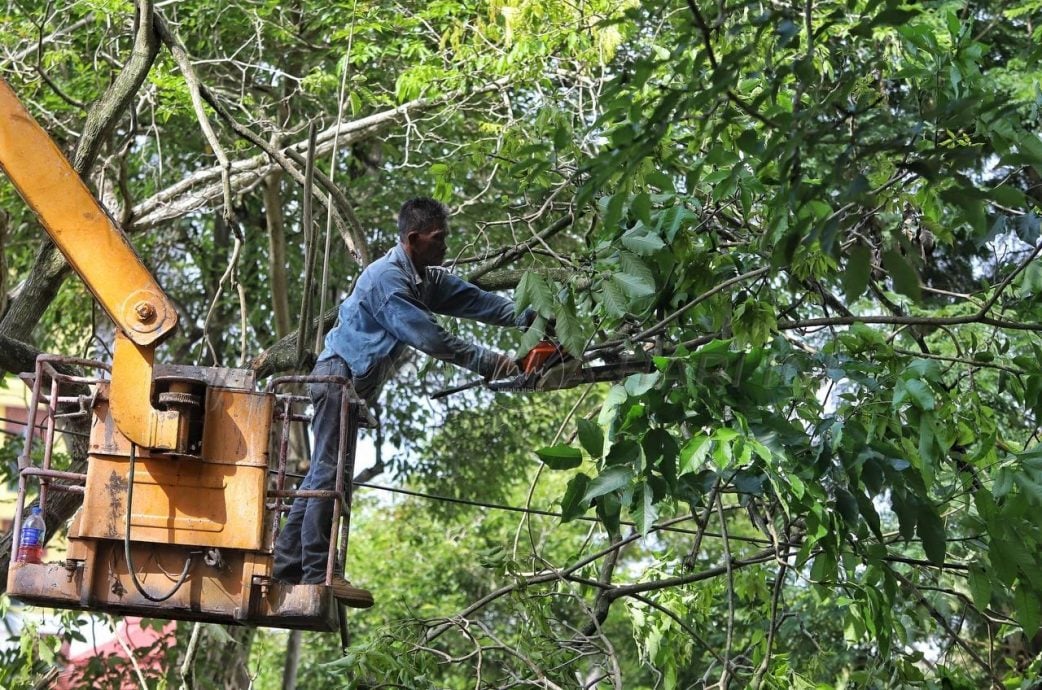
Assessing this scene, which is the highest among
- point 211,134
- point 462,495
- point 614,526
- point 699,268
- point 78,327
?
point 78,327

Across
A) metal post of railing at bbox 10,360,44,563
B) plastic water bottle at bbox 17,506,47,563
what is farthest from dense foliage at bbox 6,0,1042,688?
plastic water bottle at bbox 17,506,47,563

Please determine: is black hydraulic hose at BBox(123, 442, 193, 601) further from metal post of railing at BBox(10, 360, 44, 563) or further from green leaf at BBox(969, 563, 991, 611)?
green leaf at BBox(969, 563, 991, 611)

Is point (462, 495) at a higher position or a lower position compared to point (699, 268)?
higher

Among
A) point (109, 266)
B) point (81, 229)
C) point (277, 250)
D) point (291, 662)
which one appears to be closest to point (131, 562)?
point (109, 266)

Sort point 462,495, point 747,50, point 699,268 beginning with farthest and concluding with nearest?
point 462,495
point 699,268
point 747,50

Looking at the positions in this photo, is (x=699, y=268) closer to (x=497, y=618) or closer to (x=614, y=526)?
(x=614, y=526)

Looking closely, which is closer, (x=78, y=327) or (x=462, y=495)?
(x=78, y=327)

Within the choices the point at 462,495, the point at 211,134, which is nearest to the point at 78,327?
the point at 462,495

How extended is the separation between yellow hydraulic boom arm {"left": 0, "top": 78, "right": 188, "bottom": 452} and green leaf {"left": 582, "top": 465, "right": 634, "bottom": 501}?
148 cm

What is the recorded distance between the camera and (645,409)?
443cm

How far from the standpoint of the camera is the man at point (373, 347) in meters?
5.48

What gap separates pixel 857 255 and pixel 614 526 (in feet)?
4.09

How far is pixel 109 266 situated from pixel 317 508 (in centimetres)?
118

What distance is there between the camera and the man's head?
589 cm
